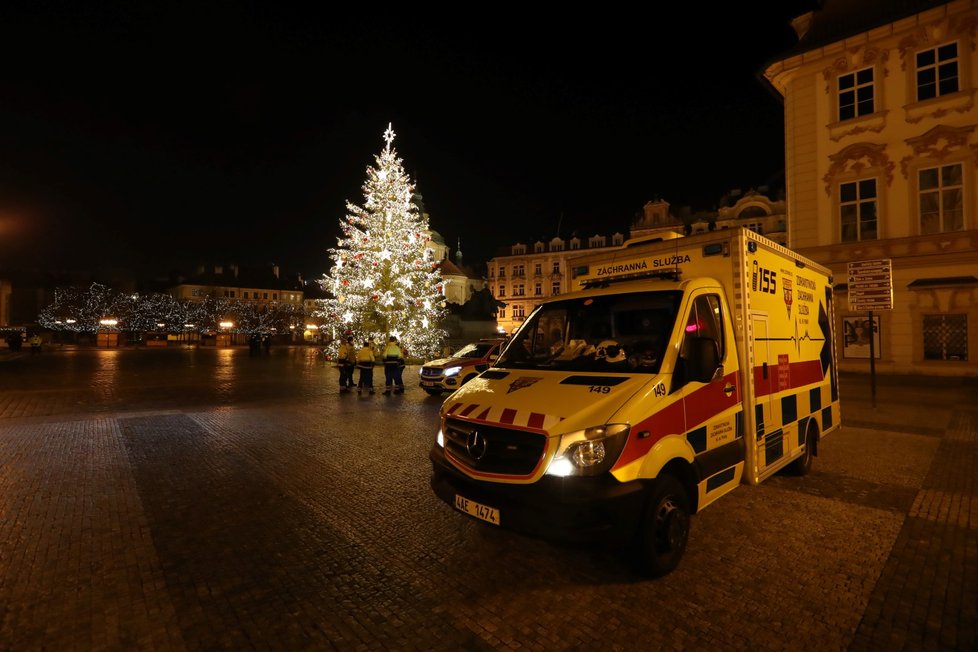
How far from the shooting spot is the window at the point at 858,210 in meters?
19.5

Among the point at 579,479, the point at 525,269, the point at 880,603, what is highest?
the point at 525,269

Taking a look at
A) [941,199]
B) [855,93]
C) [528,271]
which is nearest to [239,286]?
[528,271]

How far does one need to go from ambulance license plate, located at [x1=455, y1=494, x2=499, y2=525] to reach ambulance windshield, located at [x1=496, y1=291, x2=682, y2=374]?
56.1 inches

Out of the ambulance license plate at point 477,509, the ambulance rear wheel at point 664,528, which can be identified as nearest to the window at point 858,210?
the ambulance rear wheel at point 664,528

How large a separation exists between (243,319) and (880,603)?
79.7 meters

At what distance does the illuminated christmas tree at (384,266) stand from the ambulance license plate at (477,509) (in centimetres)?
2196

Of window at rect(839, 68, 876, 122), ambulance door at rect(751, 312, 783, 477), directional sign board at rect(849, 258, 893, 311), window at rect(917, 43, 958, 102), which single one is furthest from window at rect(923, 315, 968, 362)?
ambulance door at rect(751, 312, 783, 477)

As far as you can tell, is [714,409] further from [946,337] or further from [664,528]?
[946,337]

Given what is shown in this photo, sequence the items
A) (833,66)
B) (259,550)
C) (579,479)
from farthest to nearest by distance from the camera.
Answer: (833,66), (259,550), (579,479)

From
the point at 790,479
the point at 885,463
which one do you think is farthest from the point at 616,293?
the point at 885,463

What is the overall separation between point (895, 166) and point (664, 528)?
21.3 metres

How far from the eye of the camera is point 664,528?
4.00m

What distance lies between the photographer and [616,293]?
5.04 metres

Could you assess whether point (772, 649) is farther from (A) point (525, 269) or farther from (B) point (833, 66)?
(A) point (525, 269)
